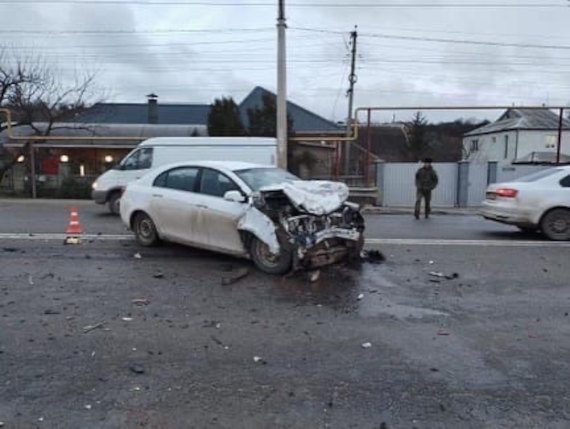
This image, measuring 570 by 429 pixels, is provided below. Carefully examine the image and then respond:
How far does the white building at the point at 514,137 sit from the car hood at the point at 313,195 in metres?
41.0

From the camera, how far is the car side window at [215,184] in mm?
7918

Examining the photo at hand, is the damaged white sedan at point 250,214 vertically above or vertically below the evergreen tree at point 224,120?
below

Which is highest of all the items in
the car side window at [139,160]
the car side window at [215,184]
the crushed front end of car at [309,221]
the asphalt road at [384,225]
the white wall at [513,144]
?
the white wall at [513,144]

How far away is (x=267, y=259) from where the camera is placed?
7305mm

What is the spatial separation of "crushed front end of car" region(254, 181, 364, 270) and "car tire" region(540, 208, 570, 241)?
503 centimetres

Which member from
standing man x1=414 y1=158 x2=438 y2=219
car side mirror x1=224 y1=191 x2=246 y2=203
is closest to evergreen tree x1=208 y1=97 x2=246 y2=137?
standing man x1=414 y1=158 x2=438 y2=219

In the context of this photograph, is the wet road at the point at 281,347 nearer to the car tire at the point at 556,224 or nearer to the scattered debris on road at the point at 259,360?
the scattered debris on road at the point at 259,360

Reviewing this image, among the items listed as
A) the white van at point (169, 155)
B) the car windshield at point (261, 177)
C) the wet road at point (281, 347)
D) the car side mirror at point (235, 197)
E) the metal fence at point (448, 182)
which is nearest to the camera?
the wet road at point (281, 347)

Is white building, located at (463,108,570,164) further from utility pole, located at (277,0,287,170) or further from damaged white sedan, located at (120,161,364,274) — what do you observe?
damaged white sedan, located at (120,161,364,274)

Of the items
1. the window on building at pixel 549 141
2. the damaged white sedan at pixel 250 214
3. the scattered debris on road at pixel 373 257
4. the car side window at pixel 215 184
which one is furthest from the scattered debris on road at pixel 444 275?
the window on building at pixel 549 141

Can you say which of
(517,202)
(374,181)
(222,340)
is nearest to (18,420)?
(222,340)

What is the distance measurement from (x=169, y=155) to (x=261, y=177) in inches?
318

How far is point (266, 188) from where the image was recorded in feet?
23.7

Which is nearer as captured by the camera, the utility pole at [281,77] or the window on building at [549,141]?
the utility pole at [281,77]
